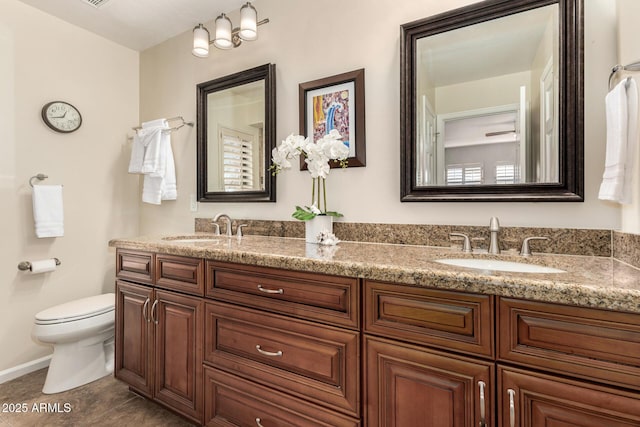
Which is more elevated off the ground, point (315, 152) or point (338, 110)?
point (338, 110)

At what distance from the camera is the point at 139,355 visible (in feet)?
5.55

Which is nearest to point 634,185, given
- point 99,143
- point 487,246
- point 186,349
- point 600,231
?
point 600,231

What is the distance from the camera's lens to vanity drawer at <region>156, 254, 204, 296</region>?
1.43 m

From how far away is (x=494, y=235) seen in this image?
4.23 ft

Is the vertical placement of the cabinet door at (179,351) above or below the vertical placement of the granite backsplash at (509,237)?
below

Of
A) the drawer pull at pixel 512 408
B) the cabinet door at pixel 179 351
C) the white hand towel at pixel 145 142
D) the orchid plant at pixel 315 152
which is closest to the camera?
the drawer pull at pixel 512 408

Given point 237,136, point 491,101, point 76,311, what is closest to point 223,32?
point 237,136

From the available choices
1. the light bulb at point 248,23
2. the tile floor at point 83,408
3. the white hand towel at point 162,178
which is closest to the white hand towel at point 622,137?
the light bulb at point 248,23

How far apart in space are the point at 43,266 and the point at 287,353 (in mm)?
2039

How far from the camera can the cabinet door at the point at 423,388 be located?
834 mm

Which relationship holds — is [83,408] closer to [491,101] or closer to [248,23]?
[248,23]

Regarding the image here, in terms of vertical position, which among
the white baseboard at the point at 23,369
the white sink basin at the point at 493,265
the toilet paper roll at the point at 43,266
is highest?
the white sink basin at the point at 493,265

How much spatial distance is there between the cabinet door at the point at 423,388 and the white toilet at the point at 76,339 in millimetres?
1861

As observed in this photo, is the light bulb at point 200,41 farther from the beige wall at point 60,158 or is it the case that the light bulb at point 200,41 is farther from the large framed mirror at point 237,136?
the beige wall at point 60,158
